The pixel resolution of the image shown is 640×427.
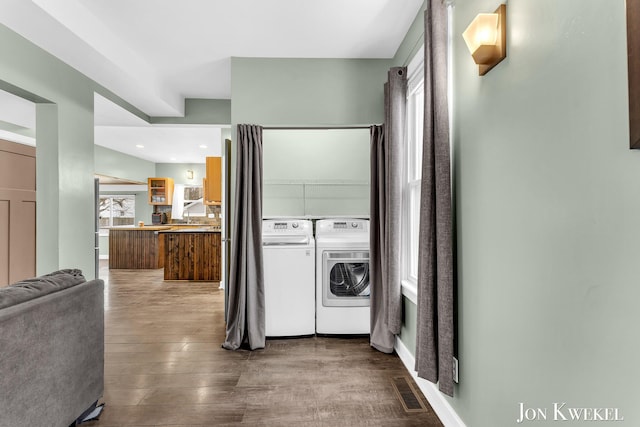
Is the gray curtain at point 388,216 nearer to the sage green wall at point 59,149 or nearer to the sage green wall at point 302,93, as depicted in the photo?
the sage green wall at point 302,93

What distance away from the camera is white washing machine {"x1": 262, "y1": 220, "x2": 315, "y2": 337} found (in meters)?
3.04

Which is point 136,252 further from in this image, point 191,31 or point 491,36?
point 491,36

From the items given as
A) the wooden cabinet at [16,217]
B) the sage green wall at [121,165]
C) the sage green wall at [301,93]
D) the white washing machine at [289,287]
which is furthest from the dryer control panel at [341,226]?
the sage green wall at [121,165]

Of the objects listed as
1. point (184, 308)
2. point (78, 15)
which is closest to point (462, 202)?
point (78, 15)

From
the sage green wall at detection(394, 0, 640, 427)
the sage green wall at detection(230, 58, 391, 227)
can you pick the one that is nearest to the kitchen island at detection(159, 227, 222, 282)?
the sage green wall at detection(230, 58, 391, 227)

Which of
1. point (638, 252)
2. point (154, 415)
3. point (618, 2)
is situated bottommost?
point (154, 415)

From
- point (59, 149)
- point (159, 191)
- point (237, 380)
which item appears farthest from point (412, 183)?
point (159, 191)

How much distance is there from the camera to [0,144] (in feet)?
10.7

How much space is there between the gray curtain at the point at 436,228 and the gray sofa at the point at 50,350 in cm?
178

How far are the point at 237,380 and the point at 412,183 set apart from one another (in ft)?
Result: 6.31

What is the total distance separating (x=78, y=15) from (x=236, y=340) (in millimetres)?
2681

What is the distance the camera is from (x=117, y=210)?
29.8 feet

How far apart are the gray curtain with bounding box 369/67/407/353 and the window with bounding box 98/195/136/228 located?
825cm

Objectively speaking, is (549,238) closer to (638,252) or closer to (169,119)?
(638,252)
